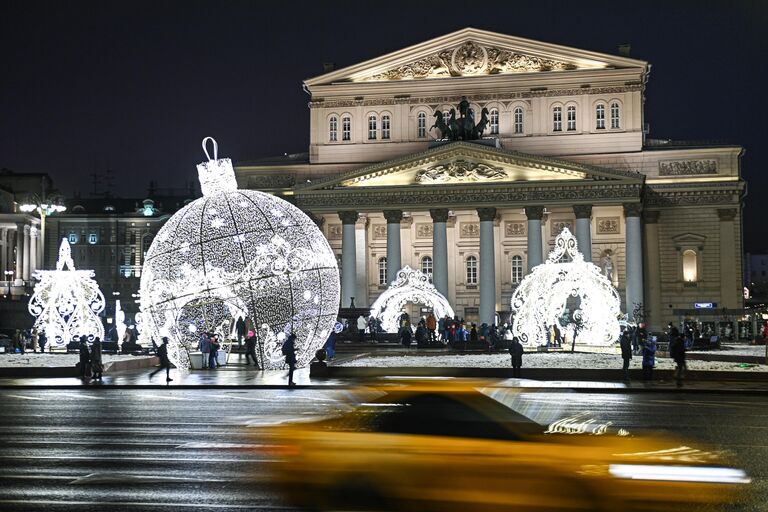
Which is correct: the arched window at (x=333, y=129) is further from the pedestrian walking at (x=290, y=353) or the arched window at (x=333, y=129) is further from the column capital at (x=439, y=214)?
the pedestrian walking at (x=290, y=353)

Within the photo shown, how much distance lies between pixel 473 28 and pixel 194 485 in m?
62.8

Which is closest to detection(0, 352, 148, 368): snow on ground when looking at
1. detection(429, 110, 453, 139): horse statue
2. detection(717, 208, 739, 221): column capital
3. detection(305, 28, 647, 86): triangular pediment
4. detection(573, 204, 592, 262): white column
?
detection(429, 110, 453, 139): horse statue

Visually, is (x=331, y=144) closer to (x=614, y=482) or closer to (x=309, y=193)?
(x=309, y=193)

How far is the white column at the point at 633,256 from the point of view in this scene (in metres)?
67.2

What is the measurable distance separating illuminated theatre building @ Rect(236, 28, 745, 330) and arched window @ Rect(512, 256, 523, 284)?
74 millimetres

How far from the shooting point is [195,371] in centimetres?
3831

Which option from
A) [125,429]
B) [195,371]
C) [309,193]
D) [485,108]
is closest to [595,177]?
[485,108]

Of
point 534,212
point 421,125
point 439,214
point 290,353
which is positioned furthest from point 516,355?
point 421,125

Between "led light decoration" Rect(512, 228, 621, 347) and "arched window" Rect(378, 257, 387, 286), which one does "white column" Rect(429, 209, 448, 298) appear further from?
"led light decoration" Rect(512, 228, 621, 347)

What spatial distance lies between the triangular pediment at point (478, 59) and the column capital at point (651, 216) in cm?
1015

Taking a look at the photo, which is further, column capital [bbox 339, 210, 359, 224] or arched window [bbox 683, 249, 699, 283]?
arched window [bbox 683, 249, 699, 283]

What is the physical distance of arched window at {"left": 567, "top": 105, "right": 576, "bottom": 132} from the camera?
74.1m

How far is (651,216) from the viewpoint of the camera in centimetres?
7294

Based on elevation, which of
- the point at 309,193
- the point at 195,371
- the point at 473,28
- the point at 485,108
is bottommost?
the point at 195,371
